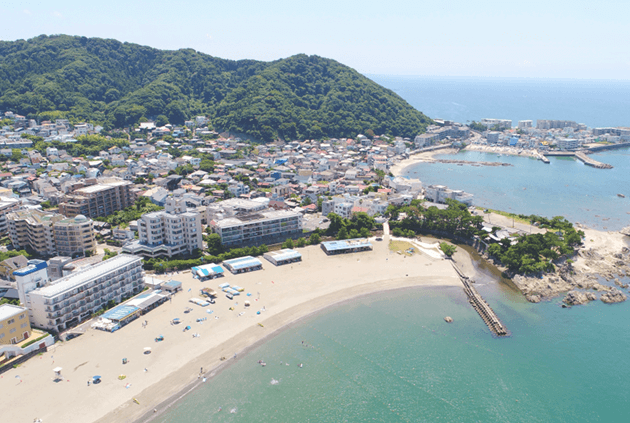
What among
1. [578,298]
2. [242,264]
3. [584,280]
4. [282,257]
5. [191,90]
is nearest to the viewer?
[578,298]

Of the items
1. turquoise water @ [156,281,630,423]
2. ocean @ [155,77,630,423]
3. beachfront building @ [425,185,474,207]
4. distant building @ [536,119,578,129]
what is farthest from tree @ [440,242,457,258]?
distant building @ [536,119,578,129]

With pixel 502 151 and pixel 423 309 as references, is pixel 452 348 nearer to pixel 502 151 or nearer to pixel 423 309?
pixel 423 309

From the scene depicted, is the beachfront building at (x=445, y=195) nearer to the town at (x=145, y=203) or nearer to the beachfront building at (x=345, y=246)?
the town at (x=145, y=203)

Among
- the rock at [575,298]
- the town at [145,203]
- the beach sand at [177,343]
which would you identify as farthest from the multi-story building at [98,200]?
the rock at [575,298]

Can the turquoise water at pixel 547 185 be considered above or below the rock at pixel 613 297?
above

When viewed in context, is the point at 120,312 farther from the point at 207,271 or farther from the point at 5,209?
the point at 5,209

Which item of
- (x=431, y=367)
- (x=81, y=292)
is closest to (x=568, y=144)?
(x=431, y=367)

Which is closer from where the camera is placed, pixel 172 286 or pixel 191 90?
pixel 172 286
